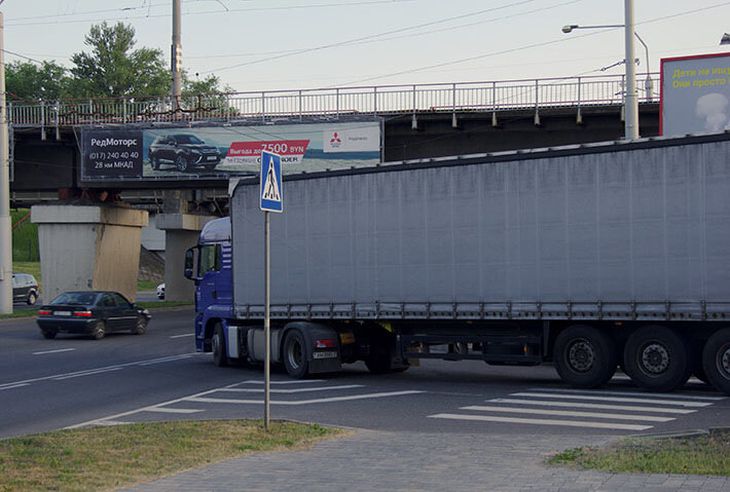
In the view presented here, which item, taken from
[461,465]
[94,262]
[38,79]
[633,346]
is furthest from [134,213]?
[38,79]

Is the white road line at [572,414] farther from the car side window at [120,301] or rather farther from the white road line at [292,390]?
the car side window at [120,301]

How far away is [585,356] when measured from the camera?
57.5ft

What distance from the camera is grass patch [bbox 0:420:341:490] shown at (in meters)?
9.55

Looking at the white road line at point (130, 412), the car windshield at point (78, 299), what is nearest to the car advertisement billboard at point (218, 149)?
the car windshield at point (78, 299)

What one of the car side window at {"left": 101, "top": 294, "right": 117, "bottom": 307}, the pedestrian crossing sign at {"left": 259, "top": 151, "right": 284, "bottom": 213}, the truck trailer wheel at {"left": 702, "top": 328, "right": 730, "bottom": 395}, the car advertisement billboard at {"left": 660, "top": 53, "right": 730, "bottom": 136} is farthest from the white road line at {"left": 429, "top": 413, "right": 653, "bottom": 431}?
the car advertisement billboard at {"left": 660, "top": 53, "right": 730, "bottom": 136}

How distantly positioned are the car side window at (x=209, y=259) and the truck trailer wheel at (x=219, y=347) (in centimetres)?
118

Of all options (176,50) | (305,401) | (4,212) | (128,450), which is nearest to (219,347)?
(305,401)

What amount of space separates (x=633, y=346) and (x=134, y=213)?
3597 cm

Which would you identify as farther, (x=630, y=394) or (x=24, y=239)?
(x=24, y=239)

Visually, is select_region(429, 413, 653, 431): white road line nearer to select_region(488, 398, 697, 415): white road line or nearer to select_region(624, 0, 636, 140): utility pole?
select_region(488, 398, 697, 415): white road line

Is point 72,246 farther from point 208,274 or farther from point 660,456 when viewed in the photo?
point 660,456

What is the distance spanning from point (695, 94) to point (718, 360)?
1836 centimetres

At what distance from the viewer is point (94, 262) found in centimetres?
4672

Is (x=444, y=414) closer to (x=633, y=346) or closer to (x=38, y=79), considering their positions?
(x=633, y=346)
